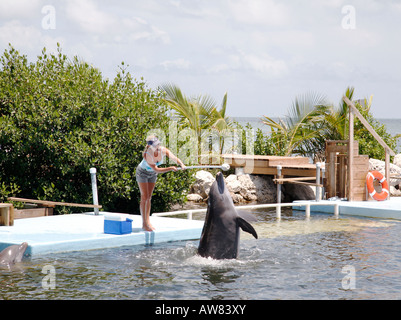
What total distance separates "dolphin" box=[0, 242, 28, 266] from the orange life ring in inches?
411

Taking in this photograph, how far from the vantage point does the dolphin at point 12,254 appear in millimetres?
9211

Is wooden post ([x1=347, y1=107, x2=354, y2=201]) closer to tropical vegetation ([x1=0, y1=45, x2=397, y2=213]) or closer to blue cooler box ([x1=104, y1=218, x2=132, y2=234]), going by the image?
tropical vegetation ([x1=0, y1=45, x2=397, y2=213])

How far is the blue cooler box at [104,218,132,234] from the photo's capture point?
35.2ft

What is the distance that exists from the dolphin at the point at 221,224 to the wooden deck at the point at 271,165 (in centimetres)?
1164

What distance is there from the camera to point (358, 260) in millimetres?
10008

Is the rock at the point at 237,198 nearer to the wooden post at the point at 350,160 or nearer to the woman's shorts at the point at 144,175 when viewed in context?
the wooden post at the point at 350,160

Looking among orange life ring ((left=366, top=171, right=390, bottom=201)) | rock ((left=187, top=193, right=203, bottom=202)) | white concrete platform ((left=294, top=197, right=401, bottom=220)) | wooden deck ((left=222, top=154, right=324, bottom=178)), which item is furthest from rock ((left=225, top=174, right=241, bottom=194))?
orange life ring ((left=366, top=171, right=390, bottom=201))

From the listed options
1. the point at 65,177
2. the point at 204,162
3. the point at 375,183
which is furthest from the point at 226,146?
the point at 65,177

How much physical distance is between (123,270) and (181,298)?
163 centimetres

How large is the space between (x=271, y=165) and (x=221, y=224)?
12.5 metres

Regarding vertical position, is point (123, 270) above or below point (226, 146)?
below

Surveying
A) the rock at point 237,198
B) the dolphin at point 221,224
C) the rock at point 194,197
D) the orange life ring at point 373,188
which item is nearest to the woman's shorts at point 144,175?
the dolphin at point 221,224

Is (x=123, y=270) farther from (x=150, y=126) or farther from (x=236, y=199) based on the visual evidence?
(x=236, y=199)

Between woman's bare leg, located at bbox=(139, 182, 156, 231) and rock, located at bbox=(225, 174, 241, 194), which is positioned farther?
rock, located at bbox=(225, 174, 241, 194)
